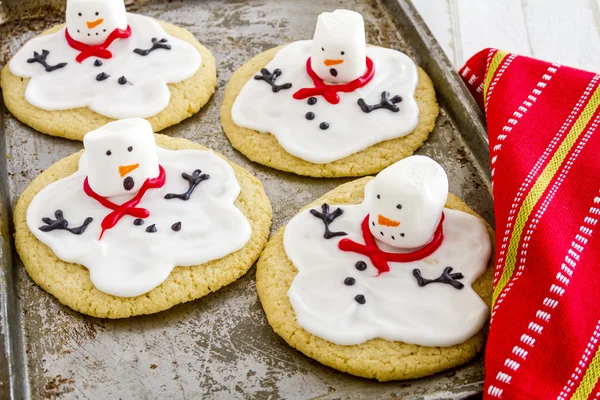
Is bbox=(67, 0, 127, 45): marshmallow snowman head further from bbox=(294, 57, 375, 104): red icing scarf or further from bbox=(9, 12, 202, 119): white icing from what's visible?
bbox=(294, 57, 375, 104): red icing scarf

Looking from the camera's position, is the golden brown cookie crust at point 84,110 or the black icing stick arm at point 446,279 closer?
the black icing stick arm at point 446,279

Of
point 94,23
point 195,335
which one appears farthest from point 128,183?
point 94,23

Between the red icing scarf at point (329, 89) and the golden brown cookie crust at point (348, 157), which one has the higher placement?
the red icing scarf at point (329, 89)

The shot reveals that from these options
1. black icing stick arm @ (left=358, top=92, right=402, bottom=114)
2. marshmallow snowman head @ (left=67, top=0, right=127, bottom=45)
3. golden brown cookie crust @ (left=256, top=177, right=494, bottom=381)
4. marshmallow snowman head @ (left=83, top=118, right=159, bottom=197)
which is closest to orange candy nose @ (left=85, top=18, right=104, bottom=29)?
marshmallow snowman head @ (left=67, top=0, right=127, bottom=45)

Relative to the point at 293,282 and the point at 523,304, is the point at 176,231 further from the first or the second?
the point at 523,304

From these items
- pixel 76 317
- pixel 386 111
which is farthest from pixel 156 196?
pixel 386 111

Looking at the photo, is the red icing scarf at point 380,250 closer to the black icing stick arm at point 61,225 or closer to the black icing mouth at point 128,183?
the black icing mouth at point 128,183

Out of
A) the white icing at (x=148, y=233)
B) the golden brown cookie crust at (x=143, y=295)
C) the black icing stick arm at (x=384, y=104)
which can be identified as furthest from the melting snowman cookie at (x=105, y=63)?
the black icing stick arm at (x=384, y=104)
